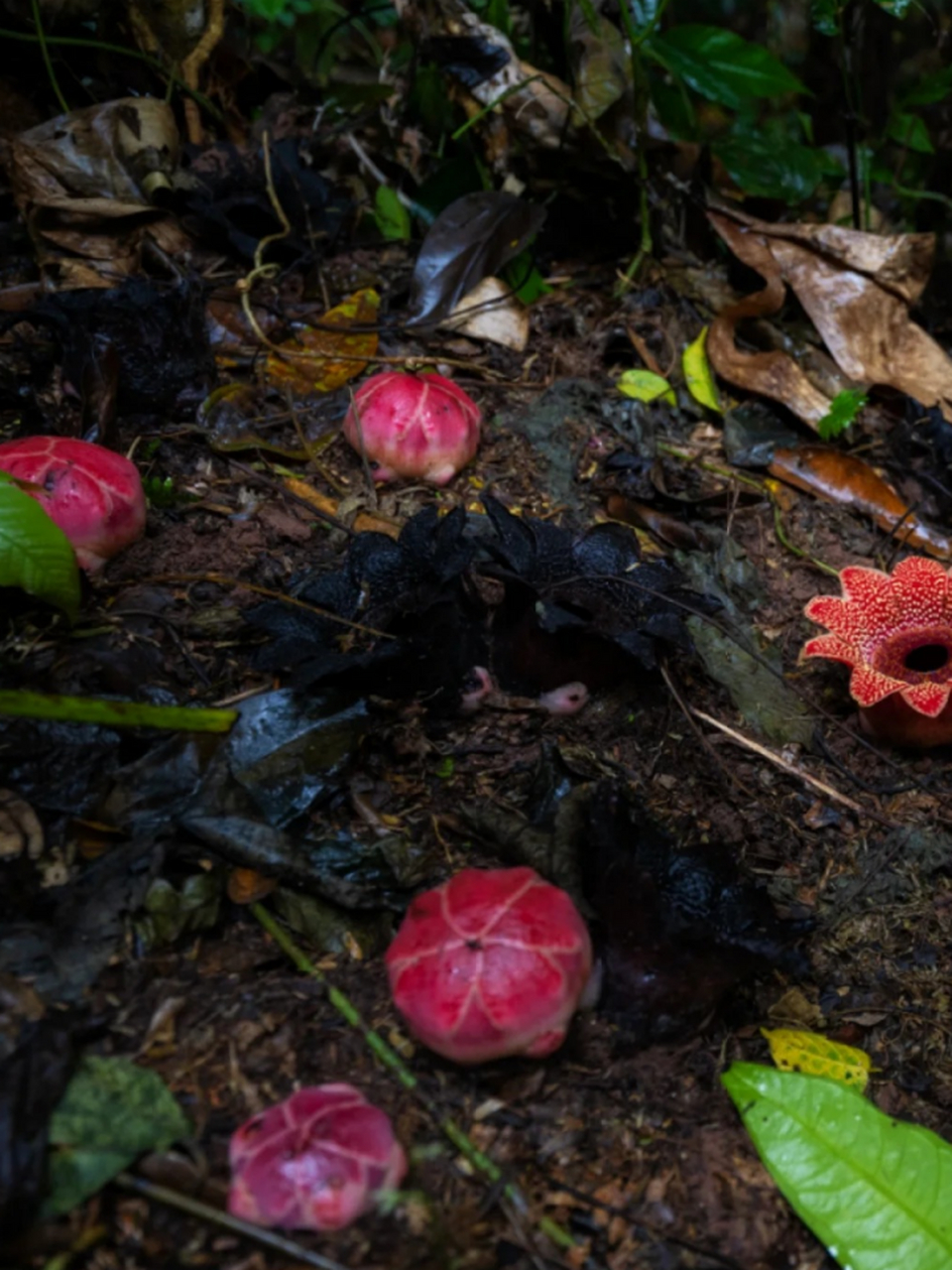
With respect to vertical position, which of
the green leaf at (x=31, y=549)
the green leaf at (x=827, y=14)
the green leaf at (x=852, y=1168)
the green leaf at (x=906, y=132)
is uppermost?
the green leaf at (x=827, y=14)

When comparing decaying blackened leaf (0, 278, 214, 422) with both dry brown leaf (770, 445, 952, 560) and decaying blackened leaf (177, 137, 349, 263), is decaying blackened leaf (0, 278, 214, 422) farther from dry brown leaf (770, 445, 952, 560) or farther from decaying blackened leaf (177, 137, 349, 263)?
dry brown leaf (770, 445, 952, 560)

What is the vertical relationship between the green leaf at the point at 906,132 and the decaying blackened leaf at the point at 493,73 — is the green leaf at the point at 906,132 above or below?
below

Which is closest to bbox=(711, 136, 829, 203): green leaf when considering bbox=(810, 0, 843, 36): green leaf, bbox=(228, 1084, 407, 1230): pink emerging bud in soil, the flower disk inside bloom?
bbox=(810, 0, 843, 36): green leaf

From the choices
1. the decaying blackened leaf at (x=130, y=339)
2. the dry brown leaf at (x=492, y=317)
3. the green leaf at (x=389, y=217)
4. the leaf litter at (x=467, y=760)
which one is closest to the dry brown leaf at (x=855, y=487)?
the leaf litter at (x=467, y=760)

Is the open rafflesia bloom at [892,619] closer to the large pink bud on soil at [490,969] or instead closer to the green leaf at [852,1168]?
the green leaf at [852,1168]

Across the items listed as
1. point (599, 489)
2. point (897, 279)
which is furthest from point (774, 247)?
point (599, 489)
